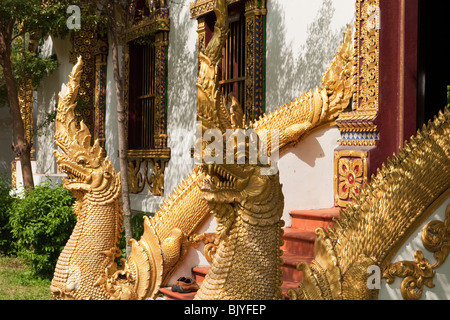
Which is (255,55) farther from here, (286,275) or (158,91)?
(286,275)

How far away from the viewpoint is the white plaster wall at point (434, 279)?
344 centimetres

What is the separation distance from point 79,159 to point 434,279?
254 cm

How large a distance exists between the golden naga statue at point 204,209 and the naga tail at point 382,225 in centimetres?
27

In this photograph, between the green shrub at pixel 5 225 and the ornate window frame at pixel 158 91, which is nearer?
the ornate window frame at pixel 158 91

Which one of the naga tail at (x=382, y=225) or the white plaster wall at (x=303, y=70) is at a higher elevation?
the white plaster wall at (x=303, y=70)

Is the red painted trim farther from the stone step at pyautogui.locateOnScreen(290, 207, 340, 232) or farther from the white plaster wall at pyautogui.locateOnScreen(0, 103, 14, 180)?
the white plaster wall at pyautogui.locateOnScreen(0, 103, 14, 180)

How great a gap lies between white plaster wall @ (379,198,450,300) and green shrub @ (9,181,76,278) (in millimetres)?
5235

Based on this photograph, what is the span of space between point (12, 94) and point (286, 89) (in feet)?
17.0

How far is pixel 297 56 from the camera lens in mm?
6457

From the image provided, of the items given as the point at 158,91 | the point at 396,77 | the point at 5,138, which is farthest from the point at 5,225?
the point at 5,138

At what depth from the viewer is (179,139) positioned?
28.8ft

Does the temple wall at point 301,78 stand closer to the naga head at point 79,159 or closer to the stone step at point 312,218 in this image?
the stone step at point 312,218

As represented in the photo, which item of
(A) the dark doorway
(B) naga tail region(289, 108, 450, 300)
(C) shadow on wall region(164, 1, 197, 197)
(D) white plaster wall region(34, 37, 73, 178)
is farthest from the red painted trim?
(D) white plaster wall region(34, 37, 73, 178)

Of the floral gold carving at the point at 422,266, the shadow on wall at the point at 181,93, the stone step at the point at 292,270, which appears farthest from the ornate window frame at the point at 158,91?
the floral gold carving at the point at 422,266
